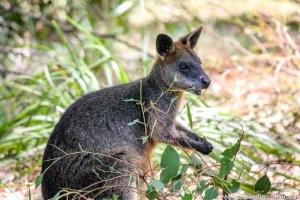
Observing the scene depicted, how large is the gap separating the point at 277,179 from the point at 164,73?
4.93ft

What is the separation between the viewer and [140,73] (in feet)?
22.5

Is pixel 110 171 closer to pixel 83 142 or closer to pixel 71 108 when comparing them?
pixel 83 142

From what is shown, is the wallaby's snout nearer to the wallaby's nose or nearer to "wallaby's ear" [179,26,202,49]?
the wallaby's nose

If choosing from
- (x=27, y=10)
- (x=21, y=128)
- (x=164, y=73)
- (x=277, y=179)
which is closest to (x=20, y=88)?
(x=21, y=128)

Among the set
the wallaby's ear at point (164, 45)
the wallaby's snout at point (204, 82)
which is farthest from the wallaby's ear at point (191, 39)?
the wallaby's snout at point (204, 82)

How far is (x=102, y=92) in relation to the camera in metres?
4.59

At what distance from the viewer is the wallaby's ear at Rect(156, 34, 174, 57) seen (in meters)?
4.62

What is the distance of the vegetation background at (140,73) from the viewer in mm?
5645

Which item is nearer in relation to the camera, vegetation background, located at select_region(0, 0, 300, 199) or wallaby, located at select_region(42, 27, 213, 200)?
wallaby, located at select_region(42, 27, 213, 200)

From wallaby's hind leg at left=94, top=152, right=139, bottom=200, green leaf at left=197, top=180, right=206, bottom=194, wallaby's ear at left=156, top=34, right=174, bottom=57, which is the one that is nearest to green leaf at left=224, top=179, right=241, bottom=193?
green leaf at left=197, top=180, right=206, bottom=194

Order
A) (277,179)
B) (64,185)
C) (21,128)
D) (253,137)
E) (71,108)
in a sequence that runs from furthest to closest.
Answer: (21,128) → (253,137) → (277,179) → (71,108) → (64,185)

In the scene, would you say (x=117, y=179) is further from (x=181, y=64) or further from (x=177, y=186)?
(x=181, y=64)

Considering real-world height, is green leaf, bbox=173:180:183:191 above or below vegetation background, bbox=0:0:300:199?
above

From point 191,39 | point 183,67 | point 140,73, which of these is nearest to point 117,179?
point 183,67
